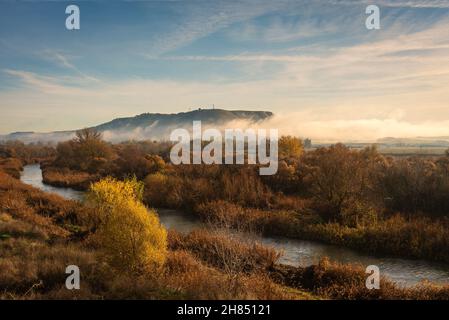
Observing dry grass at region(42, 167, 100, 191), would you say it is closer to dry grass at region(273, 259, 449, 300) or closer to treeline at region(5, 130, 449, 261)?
treeline at region(5, 130, 449, 261)

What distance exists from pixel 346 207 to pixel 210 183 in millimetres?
14308

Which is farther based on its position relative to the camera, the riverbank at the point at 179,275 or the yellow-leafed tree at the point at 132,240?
the yellow-leafed tree at the point at 132,240

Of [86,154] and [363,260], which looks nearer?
[363,260]

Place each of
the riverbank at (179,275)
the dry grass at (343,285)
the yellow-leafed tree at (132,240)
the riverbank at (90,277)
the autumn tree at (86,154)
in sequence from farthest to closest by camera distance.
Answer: the autumn tree at (86,154) → the dry grass at (343,285) → the yellow-leafed tree at (132,240) → the riverbank at (179,275) → the riverbank at (90,277)

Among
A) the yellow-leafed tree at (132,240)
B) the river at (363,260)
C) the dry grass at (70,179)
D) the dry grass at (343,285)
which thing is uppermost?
the yellow-leafed tree at (132,240)

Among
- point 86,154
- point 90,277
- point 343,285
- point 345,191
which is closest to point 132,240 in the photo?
point 90,277

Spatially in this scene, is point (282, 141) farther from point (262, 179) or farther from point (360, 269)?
point (360, 269)

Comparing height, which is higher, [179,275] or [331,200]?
[331,200]

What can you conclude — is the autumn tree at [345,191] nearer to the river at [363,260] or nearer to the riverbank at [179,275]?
the river at [363,260]

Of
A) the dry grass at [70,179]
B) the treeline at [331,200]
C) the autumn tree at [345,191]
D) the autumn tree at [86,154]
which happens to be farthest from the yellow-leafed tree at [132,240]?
the autumn tree at [86,154]

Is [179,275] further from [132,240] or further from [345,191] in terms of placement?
[345,191]

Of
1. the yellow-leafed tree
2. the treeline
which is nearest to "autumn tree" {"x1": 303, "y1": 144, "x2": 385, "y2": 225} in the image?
the treeline

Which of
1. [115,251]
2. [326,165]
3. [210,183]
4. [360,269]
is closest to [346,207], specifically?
[326,165]

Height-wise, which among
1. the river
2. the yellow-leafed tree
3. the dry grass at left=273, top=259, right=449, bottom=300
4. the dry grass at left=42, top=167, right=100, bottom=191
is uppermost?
the yellow-leafed tree
